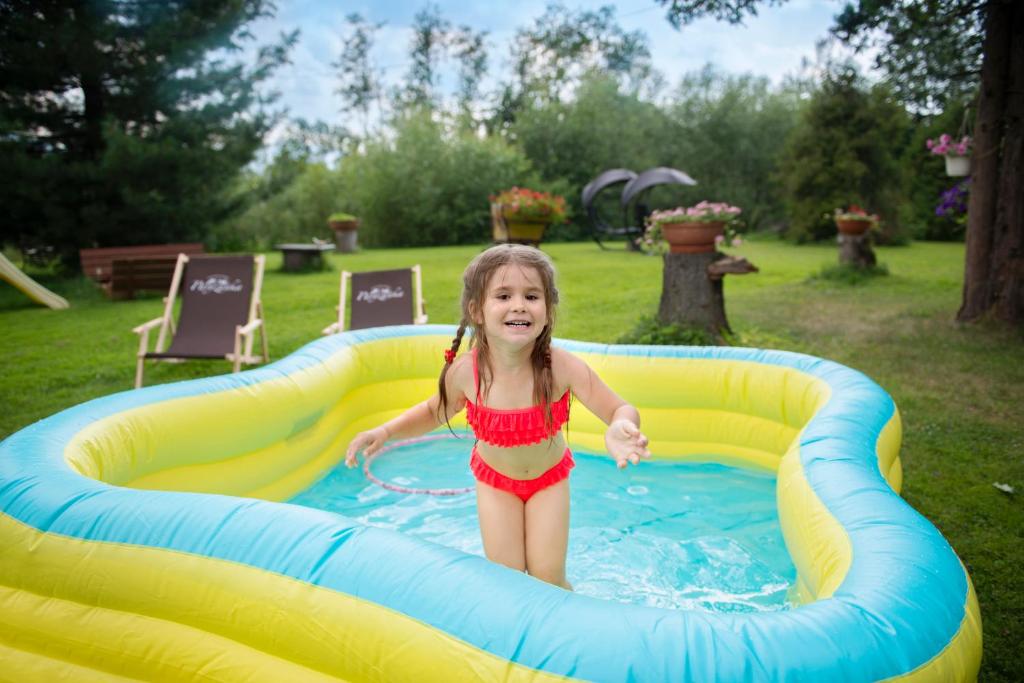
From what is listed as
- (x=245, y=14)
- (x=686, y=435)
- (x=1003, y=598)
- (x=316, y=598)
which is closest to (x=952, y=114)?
(x=245, y=14)

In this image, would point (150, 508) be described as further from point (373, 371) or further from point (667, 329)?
point (667, 329)

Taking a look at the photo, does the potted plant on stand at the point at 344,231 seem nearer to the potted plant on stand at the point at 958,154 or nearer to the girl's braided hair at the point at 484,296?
the potted plant on stand at the point at 958,154

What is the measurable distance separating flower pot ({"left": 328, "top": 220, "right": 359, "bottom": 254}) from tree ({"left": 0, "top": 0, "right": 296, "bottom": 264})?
4.51 meters

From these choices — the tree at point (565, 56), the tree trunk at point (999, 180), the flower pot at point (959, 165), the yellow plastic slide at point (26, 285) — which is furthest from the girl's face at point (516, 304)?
the tree at point (565, 56)

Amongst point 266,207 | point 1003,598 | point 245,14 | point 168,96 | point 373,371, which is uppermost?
point 245,14

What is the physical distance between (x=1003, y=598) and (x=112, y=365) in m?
6.55

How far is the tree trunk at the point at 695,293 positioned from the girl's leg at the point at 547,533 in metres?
4.27

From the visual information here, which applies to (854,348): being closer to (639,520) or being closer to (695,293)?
(695,293)

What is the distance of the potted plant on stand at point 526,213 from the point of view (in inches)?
487

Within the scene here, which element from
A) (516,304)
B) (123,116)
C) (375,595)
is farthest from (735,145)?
(375,595)

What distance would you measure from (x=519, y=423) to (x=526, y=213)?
10.4m

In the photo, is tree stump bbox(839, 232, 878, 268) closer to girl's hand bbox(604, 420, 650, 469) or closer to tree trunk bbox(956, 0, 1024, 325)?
tree trunk bbox(956, 0, 1024, 325)

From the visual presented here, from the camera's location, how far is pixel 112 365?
6273 mm

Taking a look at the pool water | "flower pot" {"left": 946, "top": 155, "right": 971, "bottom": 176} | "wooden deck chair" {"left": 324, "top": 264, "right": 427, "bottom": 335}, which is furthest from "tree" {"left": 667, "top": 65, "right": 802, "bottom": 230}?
the pool water
